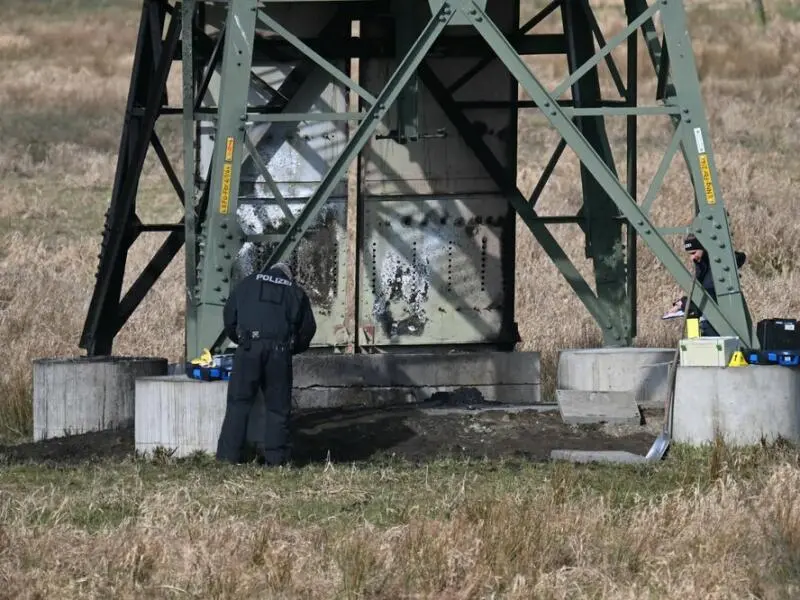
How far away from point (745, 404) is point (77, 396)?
660 cm

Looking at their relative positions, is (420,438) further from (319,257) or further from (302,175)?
(302,175)

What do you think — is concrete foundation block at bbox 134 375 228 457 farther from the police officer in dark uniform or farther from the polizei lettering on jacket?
the polizei lettering on jacket

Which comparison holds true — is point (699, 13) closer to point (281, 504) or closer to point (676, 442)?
point (676, 442)

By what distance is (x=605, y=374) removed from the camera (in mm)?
18359

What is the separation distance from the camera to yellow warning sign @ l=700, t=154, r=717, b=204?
16.2 meters

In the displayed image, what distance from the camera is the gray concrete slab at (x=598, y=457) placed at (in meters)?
15.1

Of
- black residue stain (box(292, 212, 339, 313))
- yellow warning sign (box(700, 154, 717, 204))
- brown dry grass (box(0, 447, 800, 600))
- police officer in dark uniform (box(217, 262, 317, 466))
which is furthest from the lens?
black residue stain (box(292, 212, 339, 313))

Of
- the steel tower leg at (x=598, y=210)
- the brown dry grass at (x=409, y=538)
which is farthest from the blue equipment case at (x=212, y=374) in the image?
the steel tower leg at (x=598, y=210)

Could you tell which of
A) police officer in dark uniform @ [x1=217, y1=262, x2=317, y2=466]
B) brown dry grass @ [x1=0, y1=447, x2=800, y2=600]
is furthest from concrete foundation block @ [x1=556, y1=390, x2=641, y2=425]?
police officer in dark uniform @ [x1=217, y1=262, x2=317, y2=466]

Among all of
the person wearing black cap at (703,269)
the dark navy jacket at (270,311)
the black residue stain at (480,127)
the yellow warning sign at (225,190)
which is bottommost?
the dark navy jacket at (270,311)

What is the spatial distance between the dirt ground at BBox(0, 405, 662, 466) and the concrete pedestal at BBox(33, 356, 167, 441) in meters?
0.42

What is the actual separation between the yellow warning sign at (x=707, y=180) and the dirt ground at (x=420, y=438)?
218cm

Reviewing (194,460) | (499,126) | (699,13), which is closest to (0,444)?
(194,460)

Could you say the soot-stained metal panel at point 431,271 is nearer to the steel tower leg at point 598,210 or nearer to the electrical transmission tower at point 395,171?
the electrical transmission tower at point 395,171
